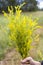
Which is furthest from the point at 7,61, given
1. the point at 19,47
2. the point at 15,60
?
the point at 19,47

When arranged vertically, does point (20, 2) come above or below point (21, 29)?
above

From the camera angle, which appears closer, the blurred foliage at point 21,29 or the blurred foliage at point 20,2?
the blurred foliage at point 21,29

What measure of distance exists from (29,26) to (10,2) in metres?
5.71

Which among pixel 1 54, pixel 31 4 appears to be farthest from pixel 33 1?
pixel 1 54

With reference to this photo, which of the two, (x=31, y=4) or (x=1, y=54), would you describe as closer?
(x=1, y=54)

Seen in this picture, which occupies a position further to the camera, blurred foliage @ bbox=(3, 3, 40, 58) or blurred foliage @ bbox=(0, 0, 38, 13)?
blurred foliage @ bbox=(0, 0, 38, 13)

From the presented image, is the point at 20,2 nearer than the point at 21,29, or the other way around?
the point at 21,29

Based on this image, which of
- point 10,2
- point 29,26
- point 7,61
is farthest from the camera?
point 10,2

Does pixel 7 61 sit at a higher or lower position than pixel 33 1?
lower

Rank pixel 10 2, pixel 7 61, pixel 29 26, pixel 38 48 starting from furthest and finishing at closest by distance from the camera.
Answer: pixel 10 2 → pixel 38 48 → pixel 7 61 → pixel 29 26

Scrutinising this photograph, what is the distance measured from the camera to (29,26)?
10.7 feet

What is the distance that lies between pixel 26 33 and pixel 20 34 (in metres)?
0.09

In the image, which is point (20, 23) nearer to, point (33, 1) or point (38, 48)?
point (38, 48)

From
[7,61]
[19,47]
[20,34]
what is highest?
[20,34]
